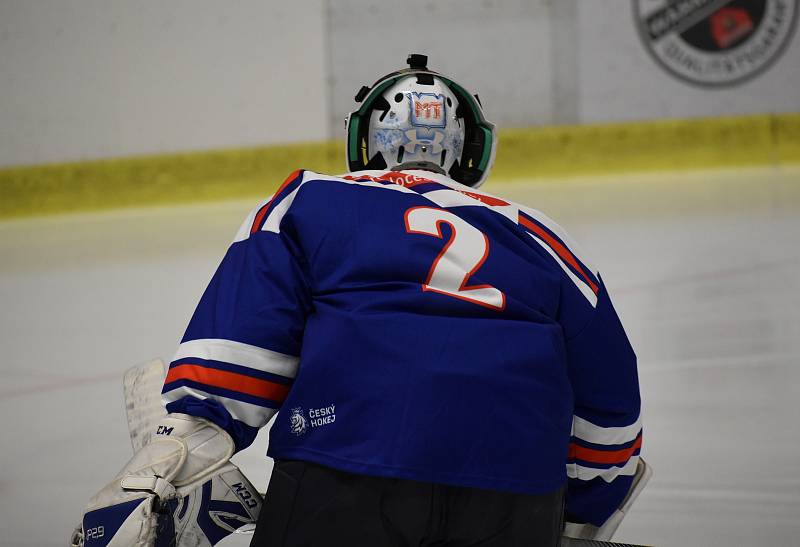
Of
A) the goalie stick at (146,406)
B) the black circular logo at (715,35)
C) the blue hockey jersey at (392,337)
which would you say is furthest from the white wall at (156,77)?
the blue hockey jersey at (392,337)

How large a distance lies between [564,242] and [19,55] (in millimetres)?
6442

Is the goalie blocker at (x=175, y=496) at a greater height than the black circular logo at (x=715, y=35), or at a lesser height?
lesser

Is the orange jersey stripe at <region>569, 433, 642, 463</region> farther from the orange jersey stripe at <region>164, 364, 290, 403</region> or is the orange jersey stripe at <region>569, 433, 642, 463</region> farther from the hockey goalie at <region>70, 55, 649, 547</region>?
the orange jersey stripe at <region>164, 364, 290, 403</region>

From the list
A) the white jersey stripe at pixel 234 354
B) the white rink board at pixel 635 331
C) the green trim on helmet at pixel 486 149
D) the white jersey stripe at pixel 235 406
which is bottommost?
the white rink board at pixel 635 331

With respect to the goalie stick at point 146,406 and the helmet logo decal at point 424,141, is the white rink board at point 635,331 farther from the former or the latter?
the helmet logo decal at point 424,141

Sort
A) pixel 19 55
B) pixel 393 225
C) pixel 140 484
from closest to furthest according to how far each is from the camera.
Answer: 1. pixel 140 484
2. pixel 393 225
3. pixel 19 55

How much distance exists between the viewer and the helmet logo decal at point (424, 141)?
5.76 ft

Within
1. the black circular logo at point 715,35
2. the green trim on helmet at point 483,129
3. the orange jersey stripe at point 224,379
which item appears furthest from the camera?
the black circular logo at point 715,35

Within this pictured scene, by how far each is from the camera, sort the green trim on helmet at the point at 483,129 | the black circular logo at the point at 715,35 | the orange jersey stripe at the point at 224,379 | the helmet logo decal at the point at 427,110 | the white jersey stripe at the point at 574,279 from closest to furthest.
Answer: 1. the orange jersey stripe at the point at 224,379
2. the white jersey stripe at the point at 574,279
3. the helmet logo decal at the point at 427,110
4. the green trim on helmet at the point at 483,129
5. the black circular logo at the point at 715,35

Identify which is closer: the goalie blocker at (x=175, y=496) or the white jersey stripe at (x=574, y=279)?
the goalie blocker at (x=175, y=496)

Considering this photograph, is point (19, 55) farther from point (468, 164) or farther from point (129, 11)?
point (468, 164)

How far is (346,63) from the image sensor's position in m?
7.30

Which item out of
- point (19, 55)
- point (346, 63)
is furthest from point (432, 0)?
point (19, 55)

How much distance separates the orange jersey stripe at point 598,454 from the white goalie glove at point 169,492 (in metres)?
0.49
